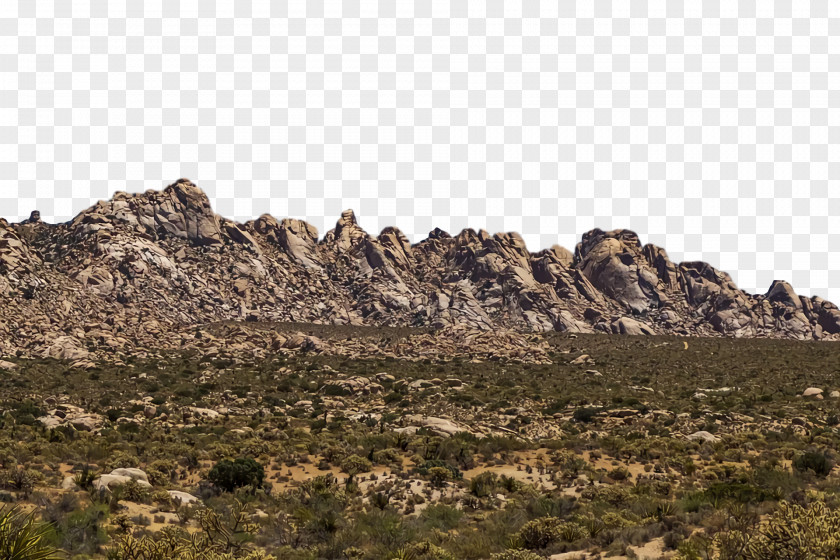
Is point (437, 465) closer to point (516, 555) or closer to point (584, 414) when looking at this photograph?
point (516, 555)

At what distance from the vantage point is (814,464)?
865 inches

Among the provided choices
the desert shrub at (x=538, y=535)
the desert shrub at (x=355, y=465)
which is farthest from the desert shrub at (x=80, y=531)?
the desert shrub at (x=538, y=535)

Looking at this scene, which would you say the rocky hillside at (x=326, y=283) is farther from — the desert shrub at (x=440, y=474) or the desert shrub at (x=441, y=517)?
the desert shrub at (x=441, y=517)

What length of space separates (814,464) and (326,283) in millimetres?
105319

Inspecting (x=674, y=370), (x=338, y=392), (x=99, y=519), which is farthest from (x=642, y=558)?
(x=674, y=370)

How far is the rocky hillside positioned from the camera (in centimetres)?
8275

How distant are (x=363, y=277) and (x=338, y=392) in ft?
260

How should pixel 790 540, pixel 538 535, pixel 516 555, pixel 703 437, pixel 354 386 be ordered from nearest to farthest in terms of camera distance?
pixel 790 540 → pixel 516 555 → pixel 538 535 → pixel 703 437 → pixel 354 386

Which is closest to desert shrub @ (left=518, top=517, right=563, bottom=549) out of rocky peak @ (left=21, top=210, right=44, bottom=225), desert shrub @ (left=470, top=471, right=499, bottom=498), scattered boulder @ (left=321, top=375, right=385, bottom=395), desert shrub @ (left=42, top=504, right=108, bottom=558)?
desert shrub @ (left=470, top=471, right=499, bottom=498)

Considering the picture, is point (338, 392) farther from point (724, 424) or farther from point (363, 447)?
point (724, 424)

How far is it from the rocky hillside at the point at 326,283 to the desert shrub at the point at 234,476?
52.0 meters

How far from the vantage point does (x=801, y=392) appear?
43844 mm

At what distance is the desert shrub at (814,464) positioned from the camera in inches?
854

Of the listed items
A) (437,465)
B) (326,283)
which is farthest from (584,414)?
(326,283)
